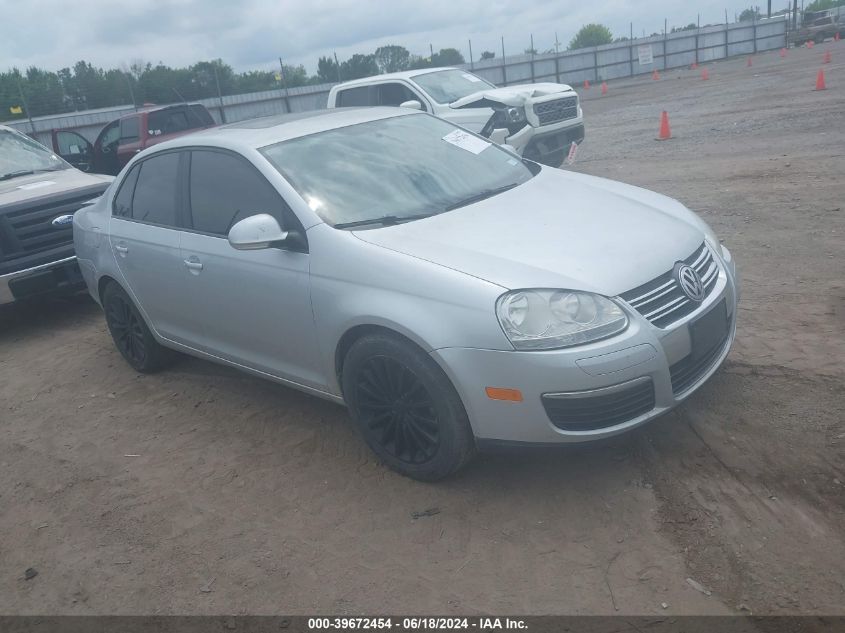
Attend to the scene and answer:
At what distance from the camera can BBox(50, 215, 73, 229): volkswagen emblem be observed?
7.22 meters

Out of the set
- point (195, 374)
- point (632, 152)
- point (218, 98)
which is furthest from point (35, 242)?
point (218, 98)

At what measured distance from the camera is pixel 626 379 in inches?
126

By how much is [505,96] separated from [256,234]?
7.66 m

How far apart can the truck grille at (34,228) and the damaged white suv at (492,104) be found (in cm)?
490

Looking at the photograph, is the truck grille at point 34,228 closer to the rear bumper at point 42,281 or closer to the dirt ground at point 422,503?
the rear bumper at point 42,281

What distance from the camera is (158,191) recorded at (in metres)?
5.04

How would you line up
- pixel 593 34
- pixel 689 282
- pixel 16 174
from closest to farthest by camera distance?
pixel 689 282
pixel 16 174
pixel 593 34

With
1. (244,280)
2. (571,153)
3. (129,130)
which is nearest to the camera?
(244,280)

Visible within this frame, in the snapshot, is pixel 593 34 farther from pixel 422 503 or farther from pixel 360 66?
pixel 422 503

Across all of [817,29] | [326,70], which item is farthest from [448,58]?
[817,29]

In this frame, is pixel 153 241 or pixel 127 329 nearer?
pixel 153 241

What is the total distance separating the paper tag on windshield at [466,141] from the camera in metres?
4.86

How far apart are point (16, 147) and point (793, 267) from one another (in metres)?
7.75

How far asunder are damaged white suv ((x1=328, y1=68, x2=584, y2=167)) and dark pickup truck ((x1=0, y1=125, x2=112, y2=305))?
4.75m
